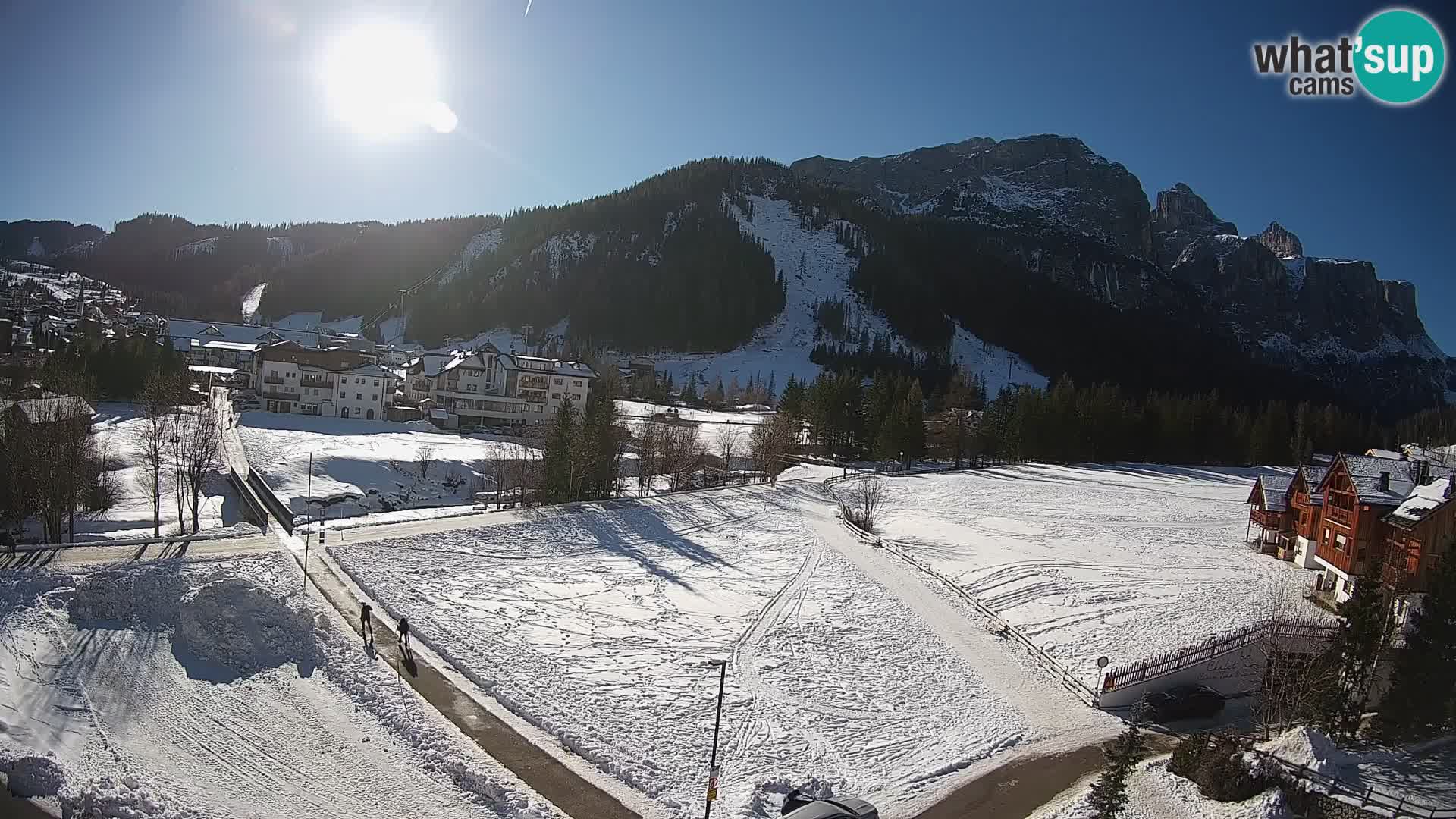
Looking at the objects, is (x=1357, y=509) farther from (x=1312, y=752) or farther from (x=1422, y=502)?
(x=1312, y=752)

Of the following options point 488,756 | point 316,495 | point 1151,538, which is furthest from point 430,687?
point 1151,538

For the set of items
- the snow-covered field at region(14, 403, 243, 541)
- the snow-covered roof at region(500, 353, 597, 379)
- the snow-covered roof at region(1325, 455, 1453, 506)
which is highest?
the snow-covered roof at region(500, 353, 597, 379)

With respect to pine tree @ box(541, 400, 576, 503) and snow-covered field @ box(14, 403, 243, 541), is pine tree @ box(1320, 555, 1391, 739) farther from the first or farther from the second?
snow-covered field @ box(14, 403, 243, 541)

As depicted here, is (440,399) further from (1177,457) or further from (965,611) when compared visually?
(1177,457)

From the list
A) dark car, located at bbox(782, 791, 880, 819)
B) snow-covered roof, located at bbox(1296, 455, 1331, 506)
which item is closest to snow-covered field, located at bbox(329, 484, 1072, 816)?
dark car, located at bbox(782, 791, 880, 819)

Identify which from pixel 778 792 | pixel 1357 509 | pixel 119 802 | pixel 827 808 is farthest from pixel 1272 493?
pixel 119 802

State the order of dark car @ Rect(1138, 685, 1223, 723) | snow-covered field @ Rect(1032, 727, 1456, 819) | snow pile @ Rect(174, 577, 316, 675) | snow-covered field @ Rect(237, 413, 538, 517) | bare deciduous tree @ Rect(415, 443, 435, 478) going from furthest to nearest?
bare deciduous tree @ Rect(415, 443, 435, 478)
snow-covered field @ Rect(237, 413, 538, 517)
dark car @ Rect(1138, 685, 1223, 723)
snow pile @ Rect(174, 577, 316, 675)
snow-covered field @ Rect(1032, 727, 1456, 819)

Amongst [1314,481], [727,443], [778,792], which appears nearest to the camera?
[778,792]
